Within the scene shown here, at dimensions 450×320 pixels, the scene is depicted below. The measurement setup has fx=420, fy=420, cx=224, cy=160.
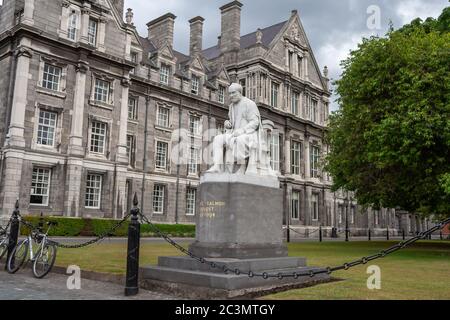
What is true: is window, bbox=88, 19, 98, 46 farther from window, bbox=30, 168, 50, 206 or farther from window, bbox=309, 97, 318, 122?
window, bbox=309, 97, 318, 122

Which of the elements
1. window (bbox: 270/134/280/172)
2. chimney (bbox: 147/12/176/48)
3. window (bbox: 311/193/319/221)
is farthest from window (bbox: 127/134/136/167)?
window (bbox: 311/193/319/221)

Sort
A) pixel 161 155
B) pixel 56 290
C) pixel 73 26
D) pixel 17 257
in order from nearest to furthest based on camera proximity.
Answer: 1. pixel 56 290
2. pixel 17 257
3. pixel 73 26
4. pixel 161 155

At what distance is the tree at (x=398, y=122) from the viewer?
17797 mm

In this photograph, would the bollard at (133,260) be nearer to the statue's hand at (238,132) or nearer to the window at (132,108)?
the statue's hand at (238,132)

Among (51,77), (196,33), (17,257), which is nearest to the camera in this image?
(17,257)

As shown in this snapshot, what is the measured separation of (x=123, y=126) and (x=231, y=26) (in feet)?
66.3

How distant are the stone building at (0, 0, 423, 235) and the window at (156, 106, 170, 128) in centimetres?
9

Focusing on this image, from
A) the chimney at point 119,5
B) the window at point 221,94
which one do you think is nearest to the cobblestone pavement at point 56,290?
the chimney at point 119,5

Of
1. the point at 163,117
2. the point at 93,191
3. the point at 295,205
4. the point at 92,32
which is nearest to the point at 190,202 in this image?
the point at 163,117

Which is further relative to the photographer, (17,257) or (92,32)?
(92,32)

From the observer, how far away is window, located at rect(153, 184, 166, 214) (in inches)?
1369

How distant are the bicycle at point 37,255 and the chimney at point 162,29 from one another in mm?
31556

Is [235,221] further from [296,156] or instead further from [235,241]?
[296,156]

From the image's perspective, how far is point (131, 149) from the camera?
111 ft
